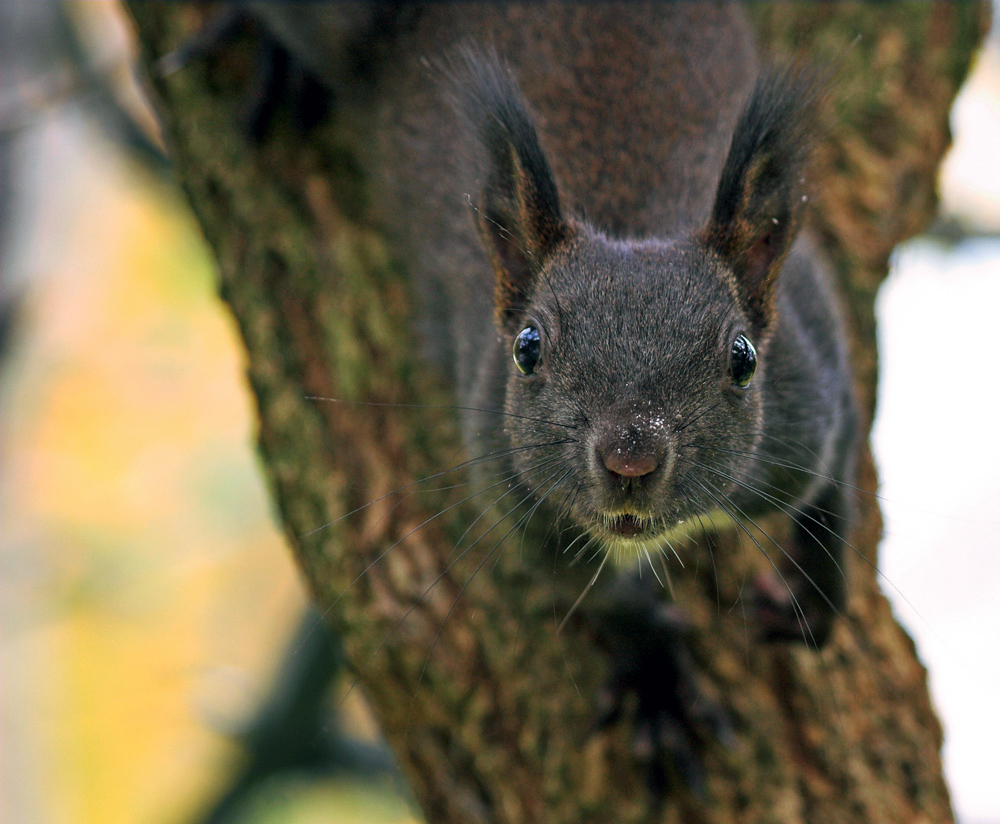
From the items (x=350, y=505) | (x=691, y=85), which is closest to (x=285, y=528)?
(x=350, y=505)

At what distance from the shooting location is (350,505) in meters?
4.41

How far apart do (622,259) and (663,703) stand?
1.74 meters

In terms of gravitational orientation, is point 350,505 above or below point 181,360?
below

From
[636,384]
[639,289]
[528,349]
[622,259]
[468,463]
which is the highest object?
[622,259]

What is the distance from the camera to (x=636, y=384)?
2.96m

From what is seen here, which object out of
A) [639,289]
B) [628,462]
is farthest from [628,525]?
[639,289]

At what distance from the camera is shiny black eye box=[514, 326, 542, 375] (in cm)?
329

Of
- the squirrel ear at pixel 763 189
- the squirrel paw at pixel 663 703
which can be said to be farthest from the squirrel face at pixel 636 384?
the squirrel paw at pixel 663 703

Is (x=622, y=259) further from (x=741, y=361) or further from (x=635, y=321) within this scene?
(x=741, y=361)

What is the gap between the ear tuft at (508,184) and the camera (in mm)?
3359

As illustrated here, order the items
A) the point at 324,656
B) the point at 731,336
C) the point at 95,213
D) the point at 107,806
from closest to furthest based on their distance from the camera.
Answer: the point at 731,336
the point at 324,656
the point at 107,806
the point at 95,213

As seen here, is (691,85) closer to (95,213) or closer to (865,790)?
(865,790)

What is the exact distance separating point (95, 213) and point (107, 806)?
7390mm

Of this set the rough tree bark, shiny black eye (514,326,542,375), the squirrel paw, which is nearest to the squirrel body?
shiny black eye (514,326,542,375)
